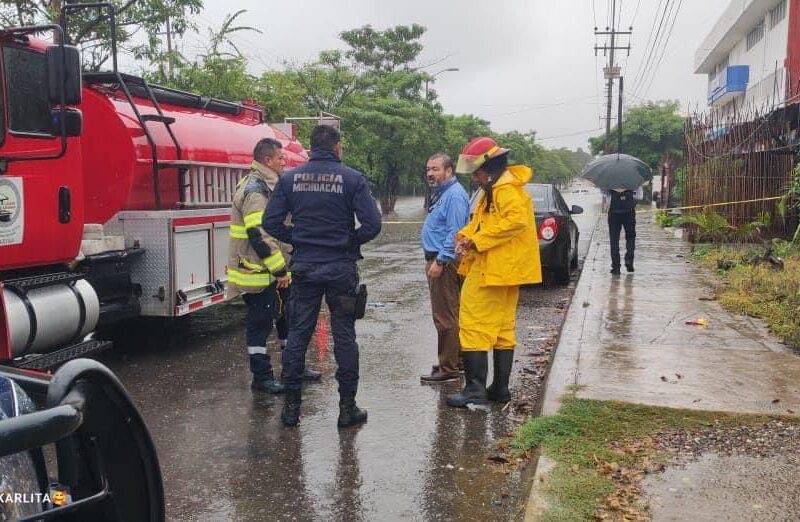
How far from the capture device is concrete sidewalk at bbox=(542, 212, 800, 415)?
5.08 metres

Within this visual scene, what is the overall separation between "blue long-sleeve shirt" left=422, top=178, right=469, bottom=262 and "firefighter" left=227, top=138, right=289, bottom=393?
1.18 metres

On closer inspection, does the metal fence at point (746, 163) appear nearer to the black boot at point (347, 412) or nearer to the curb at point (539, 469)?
the curb at point (539, 469)

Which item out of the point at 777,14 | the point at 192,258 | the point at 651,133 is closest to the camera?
the point at 192,258

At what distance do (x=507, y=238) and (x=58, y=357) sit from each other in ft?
9.98

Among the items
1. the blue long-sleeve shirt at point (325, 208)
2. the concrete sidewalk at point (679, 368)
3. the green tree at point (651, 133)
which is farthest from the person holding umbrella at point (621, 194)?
the green tree at point (651, 133)

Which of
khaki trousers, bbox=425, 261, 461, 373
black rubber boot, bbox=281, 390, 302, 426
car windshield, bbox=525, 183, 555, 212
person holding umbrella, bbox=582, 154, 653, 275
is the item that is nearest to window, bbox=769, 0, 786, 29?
person holding umbrella, bbox=582, 154, 653, 275

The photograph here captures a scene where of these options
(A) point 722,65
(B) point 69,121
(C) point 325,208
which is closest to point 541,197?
(C) point 325,208

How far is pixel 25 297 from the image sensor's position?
495cm

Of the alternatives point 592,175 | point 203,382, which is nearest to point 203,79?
point 592,175

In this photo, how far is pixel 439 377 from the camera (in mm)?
6027

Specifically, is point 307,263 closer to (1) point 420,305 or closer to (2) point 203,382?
(2) point 203,382

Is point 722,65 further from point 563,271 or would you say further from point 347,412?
point 347,412

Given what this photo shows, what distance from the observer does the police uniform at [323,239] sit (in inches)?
187

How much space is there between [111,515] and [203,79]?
1498cm
